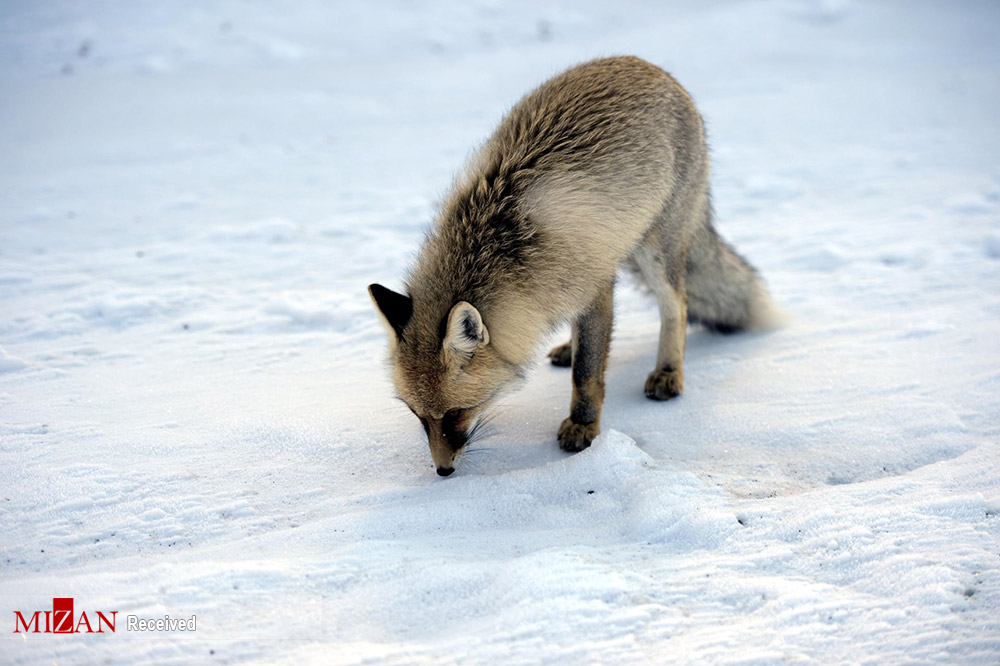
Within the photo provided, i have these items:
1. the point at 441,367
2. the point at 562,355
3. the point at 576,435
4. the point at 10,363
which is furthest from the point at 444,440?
the point at 10,363

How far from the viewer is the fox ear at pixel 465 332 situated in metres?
2.77

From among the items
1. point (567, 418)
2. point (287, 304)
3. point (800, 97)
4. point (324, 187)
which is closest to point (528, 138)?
point (567, 418)

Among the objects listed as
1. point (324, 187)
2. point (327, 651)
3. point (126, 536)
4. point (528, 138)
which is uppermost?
point (528, 138)

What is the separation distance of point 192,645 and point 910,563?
2232 millimetres

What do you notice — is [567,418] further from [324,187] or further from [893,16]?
[893,16]

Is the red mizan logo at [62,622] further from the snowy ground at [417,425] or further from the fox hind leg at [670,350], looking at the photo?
the fox hind leg at [670,350]

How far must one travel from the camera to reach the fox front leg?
3527mm

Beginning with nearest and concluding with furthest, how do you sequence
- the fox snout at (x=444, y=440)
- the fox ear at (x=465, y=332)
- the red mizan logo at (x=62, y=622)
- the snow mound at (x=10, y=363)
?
the red mizan logo at (x=62, y=622) → the fox ear at (x=465, y=332) → the fox snout at (x=444, y=440) → the snow mound at (x=10, y=363)

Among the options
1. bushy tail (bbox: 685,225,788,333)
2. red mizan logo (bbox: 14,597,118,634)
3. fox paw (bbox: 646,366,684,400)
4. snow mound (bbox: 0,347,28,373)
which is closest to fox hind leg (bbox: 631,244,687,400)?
fox paw (bbox: 646,366,684,400)

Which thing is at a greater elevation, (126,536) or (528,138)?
(528,138)

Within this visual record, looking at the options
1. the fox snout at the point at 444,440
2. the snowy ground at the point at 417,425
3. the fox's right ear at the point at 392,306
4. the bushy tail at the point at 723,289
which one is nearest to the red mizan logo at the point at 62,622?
the snowy ground at the point at 417,425

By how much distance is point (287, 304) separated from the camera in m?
4.75

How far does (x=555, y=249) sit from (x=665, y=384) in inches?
48.6

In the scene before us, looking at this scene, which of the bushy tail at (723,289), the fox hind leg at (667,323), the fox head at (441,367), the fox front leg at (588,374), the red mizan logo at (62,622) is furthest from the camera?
the bushy tail at (723,289)
